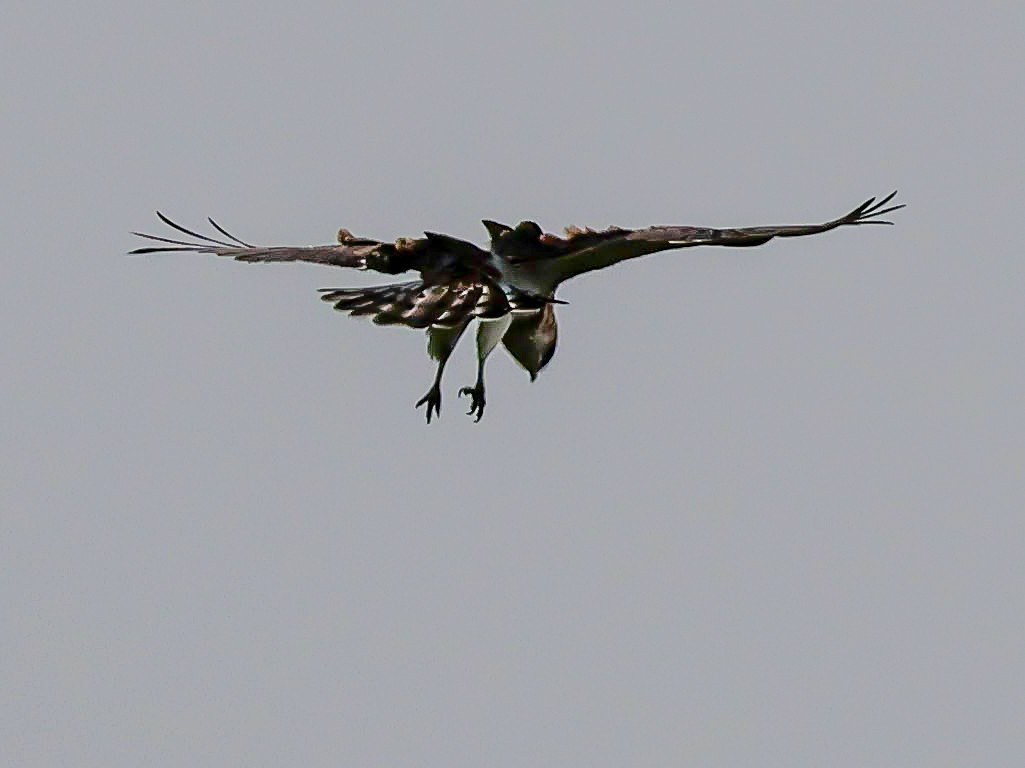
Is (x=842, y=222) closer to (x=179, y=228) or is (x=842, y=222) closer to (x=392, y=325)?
(x=392, y=325)

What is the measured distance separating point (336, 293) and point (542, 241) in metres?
0.92

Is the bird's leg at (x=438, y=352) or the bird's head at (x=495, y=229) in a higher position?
the bird's head at (x=495, y=229)

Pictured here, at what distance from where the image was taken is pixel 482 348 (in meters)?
9.73

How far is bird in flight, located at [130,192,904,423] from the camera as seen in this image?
900 centimetres

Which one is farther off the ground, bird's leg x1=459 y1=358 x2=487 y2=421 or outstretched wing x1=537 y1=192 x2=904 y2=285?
outstretched wing x1=537 y1=192 x2=904 y2=285

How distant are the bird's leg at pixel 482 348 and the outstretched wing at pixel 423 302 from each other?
0.68 ft

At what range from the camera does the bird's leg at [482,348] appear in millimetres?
9578

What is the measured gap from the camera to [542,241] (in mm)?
9172

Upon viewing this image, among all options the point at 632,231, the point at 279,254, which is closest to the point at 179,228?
the point at 279,254

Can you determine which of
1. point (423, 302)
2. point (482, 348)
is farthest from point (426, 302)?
point (482, 348)

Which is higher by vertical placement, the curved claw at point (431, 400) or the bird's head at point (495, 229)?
the bird's head at point (495, 229)

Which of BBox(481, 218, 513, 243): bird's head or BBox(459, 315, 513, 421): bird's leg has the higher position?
BBox(481, 218, 513, 243): bird's head

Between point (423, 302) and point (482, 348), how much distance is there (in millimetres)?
731

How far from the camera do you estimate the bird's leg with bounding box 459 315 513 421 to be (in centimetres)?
Answer: 958
